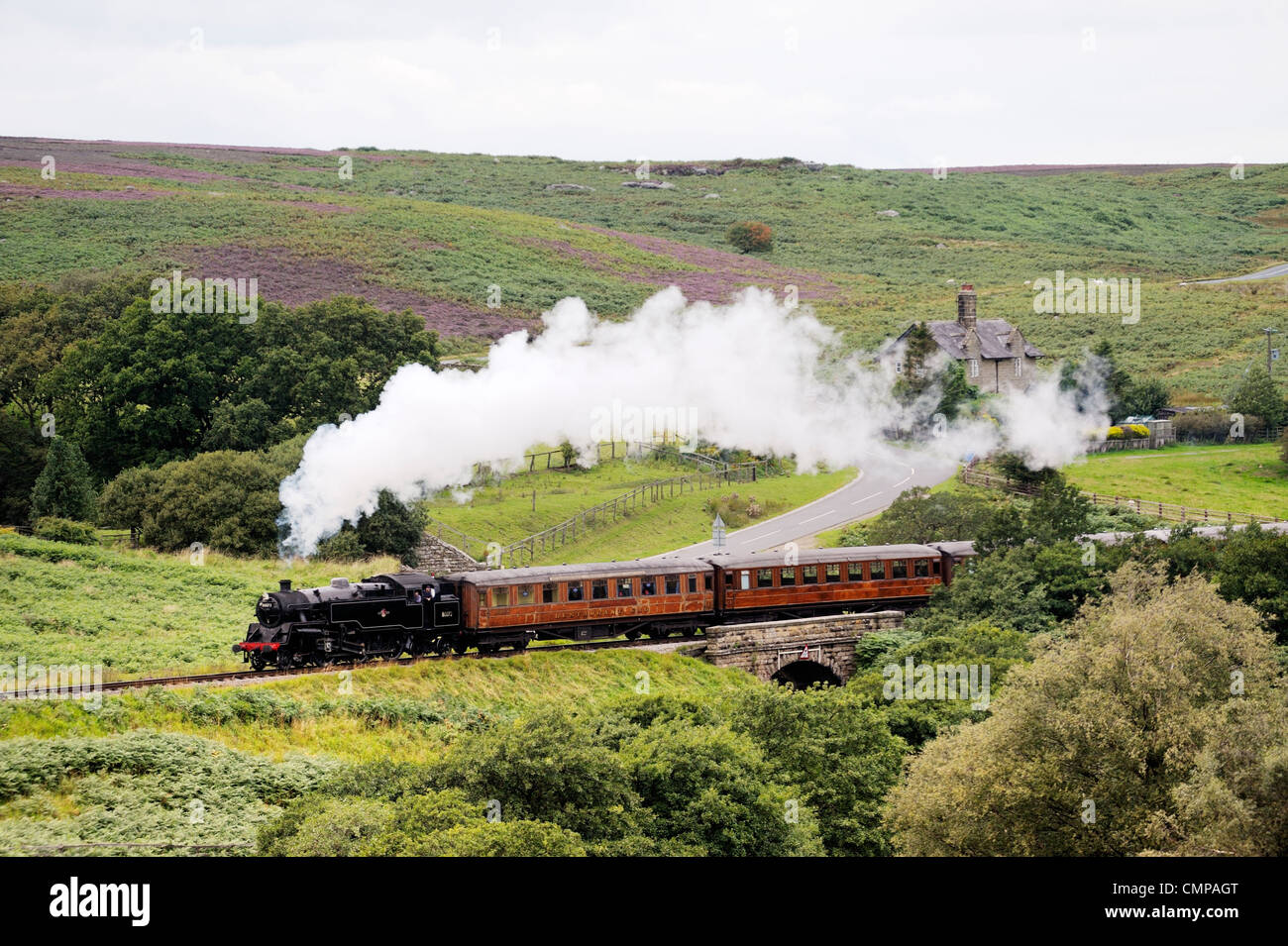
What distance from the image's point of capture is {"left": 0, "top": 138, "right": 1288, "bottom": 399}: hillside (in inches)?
4048

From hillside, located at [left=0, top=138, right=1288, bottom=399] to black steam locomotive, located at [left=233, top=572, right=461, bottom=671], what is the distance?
52.6 m

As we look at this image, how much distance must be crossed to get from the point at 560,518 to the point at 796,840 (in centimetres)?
3269

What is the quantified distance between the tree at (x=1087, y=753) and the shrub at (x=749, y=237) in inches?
4619

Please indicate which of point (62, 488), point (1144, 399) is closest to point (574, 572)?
point (62, 488)

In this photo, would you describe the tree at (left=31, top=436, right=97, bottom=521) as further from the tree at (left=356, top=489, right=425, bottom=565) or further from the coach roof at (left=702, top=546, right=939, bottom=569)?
the coach roof at (left=702, top=546, right=939, bottom=569)

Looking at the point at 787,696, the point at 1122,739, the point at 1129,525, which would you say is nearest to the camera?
the point at 1122,739

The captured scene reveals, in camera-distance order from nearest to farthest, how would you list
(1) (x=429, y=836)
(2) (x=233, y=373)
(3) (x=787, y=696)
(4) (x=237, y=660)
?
(1) (x=429, y=836)
(3) (x=787, y=696)
(4) (x=237, y=660)
(2) (x=233, y=373)

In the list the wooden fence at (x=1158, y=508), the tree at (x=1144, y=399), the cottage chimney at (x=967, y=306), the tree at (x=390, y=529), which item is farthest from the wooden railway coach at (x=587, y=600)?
the tree at (x=1144, y=399)

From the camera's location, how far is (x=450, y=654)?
37.8 metres

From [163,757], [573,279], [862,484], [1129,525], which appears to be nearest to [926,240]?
[573,279]

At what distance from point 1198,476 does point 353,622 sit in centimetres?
5236

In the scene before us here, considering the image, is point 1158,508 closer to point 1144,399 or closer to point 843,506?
point 843,506
